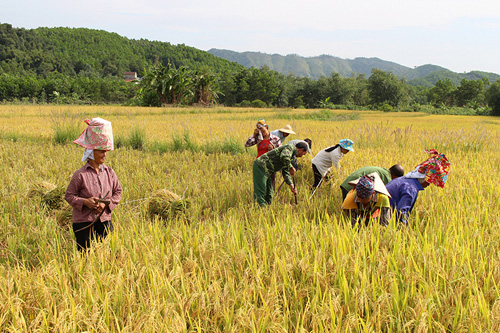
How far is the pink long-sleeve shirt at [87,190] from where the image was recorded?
8.52 ft

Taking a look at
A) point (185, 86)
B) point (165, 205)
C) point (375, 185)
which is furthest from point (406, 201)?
point (185, 86)

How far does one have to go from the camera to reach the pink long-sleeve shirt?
2.60 meters

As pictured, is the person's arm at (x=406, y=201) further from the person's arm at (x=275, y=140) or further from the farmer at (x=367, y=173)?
the person's arm at (x=275, y=140)

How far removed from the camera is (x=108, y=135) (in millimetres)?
2621

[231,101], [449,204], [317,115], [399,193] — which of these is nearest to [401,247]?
[399,193]

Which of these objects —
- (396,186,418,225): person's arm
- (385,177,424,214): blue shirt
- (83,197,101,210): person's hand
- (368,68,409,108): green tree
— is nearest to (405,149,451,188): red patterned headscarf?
(385,177,424,214): blue shirt

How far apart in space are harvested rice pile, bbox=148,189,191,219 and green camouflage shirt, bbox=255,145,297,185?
50.0 inches

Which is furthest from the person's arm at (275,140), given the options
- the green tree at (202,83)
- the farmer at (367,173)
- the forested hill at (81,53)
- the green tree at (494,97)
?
the forested hill at (81,53)

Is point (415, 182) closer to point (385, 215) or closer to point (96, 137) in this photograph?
point (385, 215)

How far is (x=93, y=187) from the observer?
268 cm

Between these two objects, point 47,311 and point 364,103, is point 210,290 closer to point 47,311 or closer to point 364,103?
point 47,311

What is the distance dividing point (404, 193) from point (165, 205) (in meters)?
2.62

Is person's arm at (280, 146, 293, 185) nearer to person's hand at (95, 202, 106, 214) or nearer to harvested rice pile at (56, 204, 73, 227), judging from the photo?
person's hand at (95, 202, 106, 214)

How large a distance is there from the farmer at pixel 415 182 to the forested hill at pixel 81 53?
6967 centimetres
